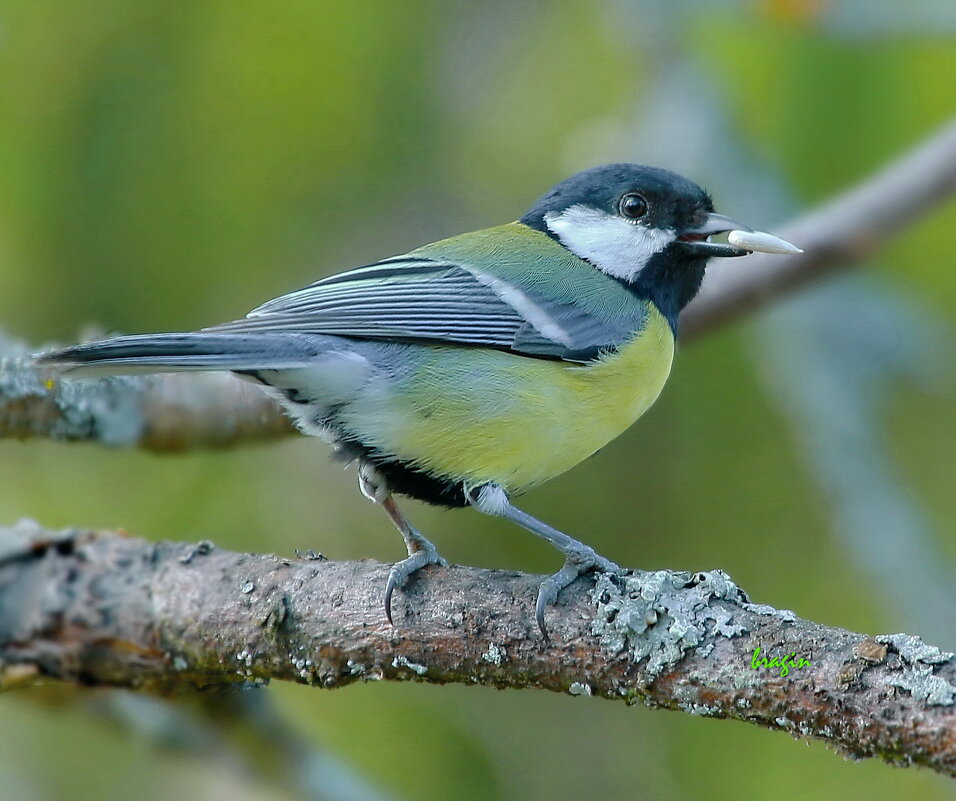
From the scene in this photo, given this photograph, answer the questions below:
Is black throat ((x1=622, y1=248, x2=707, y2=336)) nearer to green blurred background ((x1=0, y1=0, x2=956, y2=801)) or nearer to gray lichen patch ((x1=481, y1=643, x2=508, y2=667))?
green blurred background ((x1=0, y1=0, x2=956, y2=801))

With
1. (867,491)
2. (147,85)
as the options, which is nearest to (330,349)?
(147,85)

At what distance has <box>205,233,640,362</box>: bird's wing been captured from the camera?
2.34m

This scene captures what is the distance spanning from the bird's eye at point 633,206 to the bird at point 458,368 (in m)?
0.20

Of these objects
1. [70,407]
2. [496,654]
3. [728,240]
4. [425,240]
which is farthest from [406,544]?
[425,240]

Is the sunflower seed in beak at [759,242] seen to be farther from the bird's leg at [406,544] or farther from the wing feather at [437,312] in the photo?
the bird's leg at [406,544]

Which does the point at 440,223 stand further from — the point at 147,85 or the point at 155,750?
the point at 155,750

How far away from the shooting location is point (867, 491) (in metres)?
3.11

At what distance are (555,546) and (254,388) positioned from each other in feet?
3.52

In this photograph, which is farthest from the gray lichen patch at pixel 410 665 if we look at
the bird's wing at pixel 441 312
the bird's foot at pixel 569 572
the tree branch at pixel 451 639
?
the bird's wing at pixel 441 312

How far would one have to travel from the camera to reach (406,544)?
2.32 metres

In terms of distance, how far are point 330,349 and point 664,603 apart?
925 mm

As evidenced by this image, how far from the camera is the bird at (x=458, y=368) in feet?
7.32
